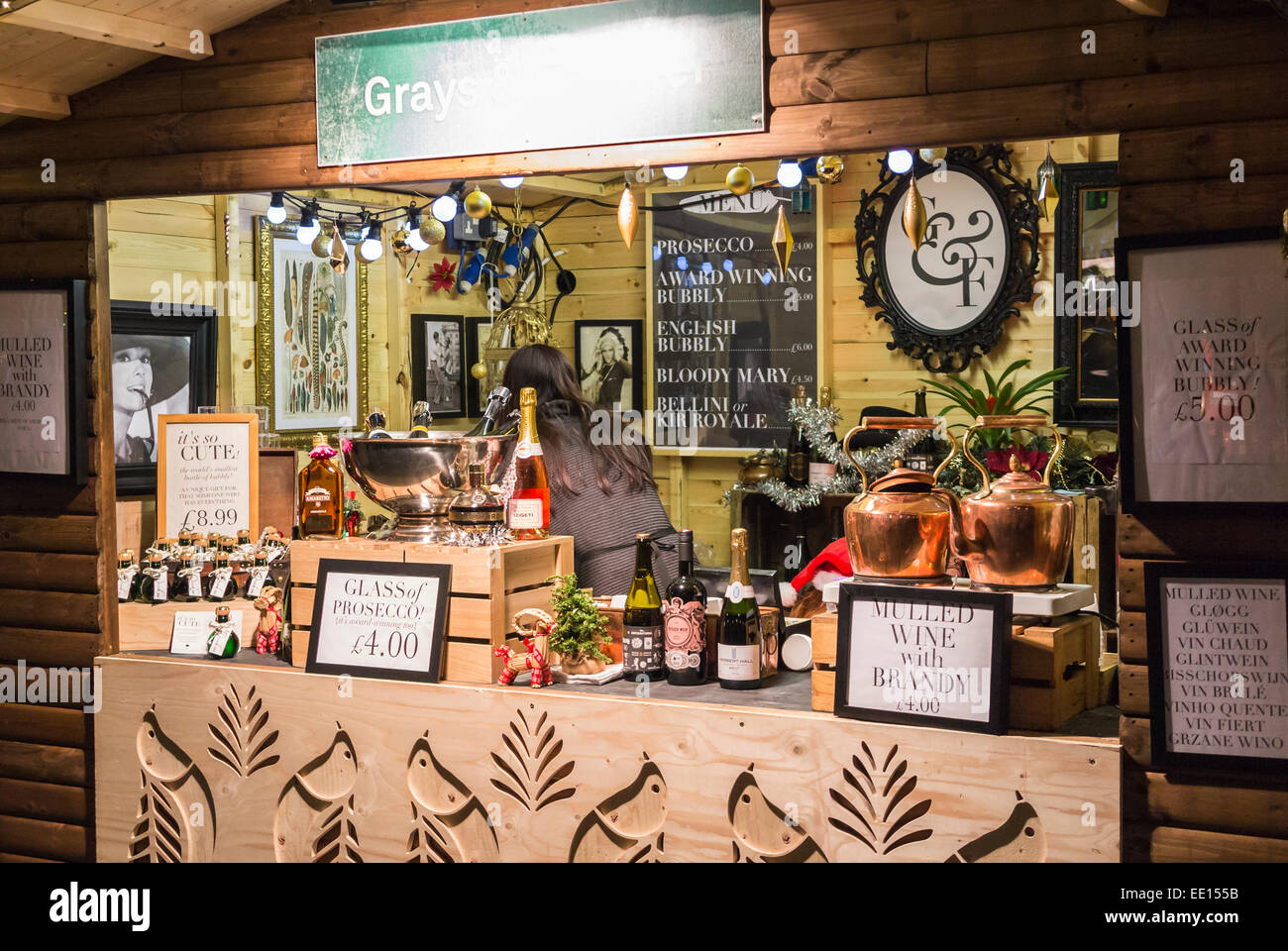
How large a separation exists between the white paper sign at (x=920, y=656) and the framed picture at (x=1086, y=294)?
117 inches

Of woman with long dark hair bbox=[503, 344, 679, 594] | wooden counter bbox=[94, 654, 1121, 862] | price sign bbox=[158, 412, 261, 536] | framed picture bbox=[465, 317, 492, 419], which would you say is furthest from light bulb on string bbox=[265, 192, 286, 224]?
wooden counter bbox=[94, 654, 1121, 862]

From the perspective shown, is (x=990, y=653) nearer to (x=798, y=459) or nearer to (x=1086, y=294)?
(x=798, y=459)

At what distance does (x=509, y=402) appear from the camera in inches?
139

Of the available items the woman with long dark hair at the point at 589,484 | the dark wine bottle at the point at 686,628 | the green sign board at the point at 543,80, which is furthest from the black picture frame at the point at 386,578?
the green sign board at the point at 543,80

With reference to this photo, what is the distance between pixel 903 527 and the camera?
2.35 meters

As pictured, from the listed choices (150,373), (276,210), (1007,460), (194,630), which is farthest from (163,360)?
(1007,460)

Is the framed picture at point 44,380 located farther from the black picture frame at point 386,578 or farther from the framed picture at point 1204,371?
the framed picture at point 1204,371

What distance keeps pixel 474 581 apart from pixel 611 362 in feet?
11.9

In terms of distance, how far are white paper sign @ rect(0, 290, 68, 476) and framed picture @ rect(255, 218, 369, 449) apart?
1552 mm

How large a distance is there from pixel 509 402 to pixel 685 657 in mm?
1195

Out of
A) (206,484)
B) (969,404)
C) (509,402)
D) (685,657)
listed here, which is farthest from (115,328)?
(969,404)

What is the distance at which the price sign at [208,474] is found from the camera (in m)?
3.60

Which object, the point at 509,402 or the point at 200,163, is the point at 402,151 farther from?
the point at 509,402

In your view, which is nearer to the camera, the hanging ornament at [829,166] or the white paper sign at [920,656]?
the white paper sign at [920,656]
